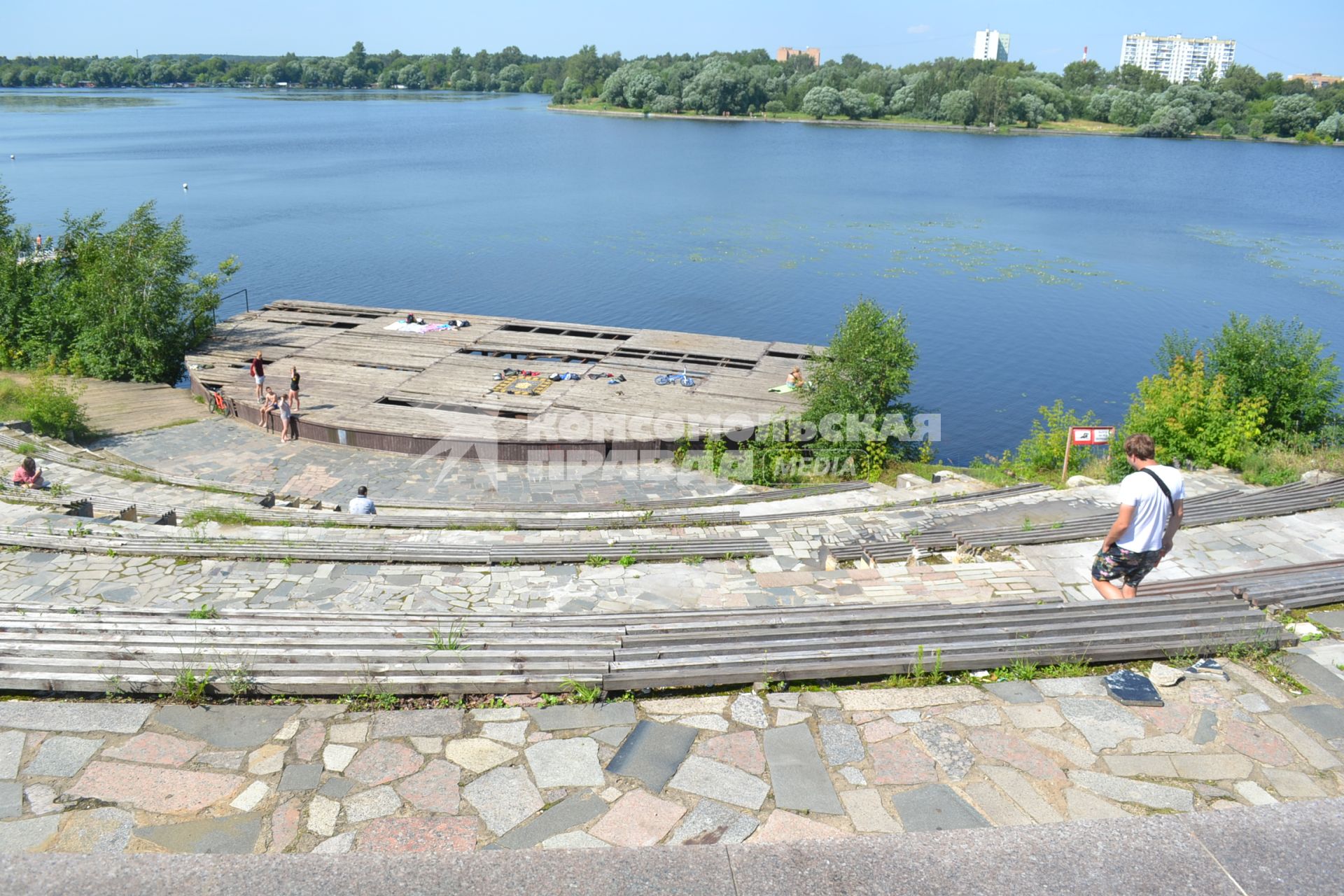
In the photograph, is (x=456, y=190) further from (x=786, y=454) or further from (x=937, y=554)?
(x=937, y=554)

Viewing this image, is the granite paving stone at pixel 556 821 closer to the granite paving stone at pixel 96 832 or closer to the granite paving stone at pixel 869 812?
the granite paving stone at pixel 869 812

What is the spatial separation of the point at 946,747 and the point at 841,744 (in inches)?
24.5

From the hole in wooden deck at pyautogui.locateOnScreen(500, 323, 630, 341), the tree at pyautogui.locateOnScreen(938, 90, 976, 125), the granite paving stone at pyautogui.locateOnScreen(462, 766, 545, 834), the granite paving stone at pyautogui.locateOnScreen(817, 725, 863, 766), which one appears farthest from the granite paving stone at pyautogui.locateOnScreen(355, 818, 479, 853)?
the tree at pyautogui.locateOnScreen(938, 90, 976, 125)

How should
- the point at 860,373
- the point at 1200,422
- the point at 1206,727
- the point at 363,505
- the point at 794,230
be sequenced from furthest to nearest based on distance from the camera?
1. the point at 794,230
2. the point at 860,373
3. the point at 1200,422
4. the point at 363,505
5. the point at 1206,727

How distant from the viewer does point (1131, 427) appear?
59.4 ft

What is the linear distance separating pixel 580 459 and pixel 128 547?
35.6 ft

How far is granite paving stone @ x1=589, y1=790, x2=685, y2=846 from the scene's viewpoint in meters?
4.83

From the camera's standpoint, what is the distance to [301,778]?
534 centimetres

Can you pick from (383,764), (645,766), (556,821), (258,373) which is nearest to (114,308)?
(258,373)

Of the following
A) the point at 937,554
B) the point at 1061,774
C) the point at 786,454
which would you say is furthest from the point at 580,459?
the point at 1061,774

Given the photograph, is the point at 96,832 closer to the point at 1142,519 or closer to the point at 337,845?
the point at 337,845

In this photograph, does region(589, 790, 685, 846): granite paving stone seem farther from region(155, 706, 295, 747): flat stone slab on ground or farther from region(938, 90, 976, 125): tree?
region(938, 90, 976, 125): tree

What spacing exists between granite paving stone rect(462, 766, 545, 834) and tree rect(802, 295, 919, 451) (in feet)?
52.9

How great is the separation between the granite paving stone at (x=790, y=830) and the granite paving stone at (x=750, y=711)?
87cm
